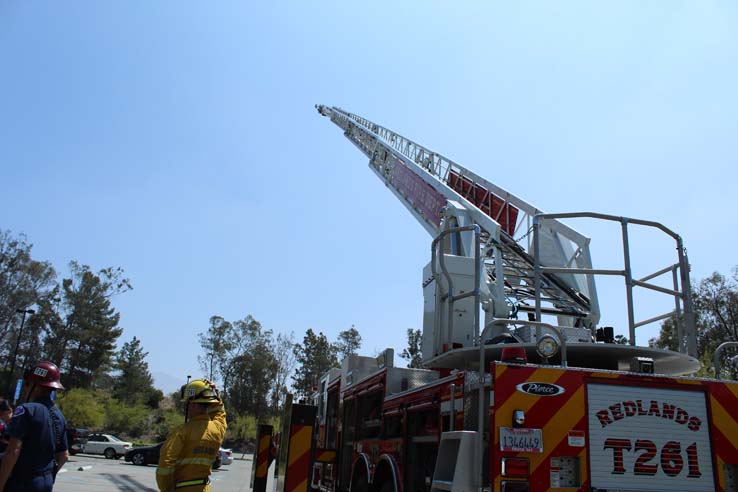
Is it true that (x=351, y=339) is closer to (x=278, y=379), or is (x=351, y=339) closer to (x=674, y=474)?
(x=278, y=379)

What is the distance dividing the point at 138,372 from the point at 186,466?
3383 inches

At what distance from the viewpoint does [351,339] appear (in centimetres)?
6569

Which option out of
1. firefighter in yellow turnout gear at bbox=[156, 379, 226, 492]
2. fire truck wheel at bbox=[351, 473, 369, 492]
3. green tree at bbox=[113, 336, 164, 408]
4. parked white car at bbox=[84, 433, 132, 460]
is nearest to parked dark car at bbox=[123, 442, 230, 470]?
parked white car at bbox=[84, 433, 132, 460]

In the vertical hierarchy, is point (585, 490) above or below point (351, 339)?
below

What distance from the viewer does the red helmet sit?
4.41m

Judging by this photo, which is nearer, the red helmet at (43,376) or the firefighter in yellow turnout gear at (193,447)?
the firefighter in yellow turnout gear at (193,447)

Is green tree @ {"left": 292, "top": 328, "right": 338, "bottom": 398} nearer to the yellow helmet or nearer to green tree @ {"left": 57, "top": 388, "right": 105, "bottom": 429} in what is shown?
green tree @ {"left": 57, "top": 388, "right": 105, "bottom": 429}

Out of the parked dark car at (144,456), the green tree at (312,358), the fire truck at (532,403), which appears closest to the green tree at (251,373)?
the green tree at (312,358)

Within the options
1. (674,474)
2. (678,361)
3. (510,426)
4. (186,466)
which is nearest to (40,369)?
(186,466)

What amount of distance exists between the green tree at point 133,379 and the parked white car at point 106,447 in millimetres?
47333

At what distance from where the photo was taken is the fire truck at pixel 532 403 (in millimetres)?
4332

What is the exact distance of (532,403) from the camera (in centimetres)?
438

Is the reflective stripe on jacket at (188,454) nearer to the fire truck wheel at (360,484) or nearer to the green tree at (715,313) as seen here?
the fire truck wheel at (360,484)

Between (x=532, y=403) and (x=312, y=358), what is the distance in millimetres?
63558
